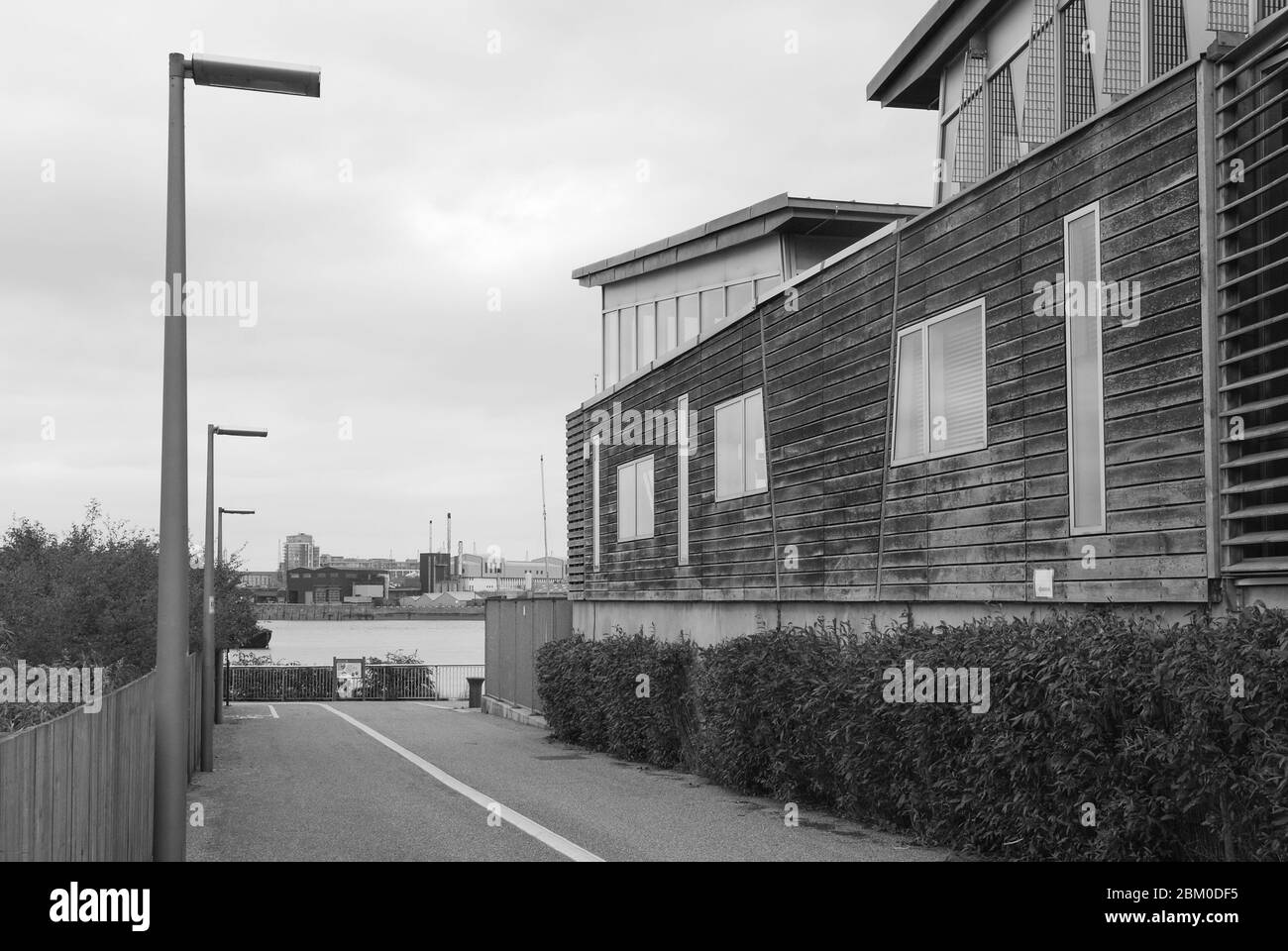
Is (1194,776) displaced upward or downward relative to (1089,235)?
downward

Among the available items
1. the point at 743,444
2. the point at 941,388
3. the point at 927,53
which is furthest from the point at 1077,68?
the point at 743,444

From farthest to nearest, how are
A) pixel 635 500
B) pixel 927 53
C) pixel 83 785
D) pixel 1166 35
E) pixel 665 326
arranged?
pixel 665 326 < pixel 635 500 < pixel 927 53 < pixel 1166 35 < pixel 83 785

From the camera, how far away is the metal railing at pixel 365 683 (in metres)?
51.9

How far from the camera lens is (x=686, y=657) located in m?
20.0

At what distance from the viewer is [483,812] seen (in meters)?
14.9

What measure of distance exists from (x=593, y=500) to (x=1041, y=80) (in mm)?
15288

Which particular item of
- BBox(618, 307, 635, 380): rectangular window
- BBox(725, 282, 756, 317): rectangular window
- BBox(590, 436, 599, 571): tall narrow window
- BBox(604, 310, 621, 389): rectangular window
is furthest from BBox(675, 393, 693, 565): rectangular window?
BBox(604, 310, 621, 389): rectangular window

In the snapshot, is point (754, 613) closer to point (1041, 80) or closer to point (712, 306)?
point (1041, 80)

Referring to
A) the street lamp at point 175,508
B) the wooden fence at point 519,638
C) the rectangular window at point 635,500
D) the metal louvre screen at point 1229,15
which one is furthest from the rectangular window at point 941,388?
the wooden fence at point 519,638

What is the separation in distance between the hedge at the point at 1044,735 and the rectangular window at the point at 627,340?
557 inches

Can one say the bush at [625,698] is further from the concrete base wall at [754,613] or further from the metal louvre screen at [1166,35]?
the metal louvre screen at [1166,35]
